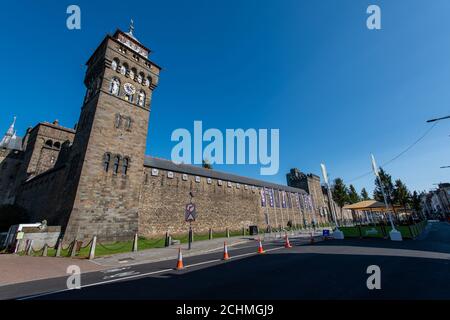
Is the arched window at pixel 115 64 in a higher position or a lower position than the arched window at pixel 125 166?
higher

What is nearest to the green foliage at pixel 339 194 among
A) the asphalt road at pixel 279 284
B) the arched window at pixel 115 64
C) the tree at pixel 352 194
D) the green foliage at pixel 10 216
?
the tree at pixel 352 194

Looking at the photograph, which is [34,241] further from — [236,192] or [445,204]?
[445,204]

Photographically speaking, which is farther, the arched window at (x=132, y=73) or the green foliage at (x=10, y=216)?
the arched window at (x=132, y=73)

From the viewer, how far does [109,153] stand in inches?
709

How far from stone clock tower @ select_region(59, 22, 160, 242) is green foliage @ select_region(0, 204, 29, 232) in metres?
9.37

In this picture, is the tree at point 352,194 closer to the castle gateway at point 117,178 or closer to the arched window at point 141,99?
the castle gateway at point 117,178

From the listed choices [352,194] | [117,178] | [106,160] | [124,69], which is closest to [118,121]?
[106,160]

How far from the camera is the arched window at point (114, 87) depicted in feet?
64.4

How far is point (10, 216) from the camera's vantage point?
20.9m

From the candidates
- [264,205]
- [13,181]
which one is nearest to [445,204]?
[264,205]

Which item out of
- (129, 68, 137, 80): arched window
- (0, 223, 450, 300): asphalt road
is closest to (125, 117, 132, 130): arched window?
(129, 68, 137, 80): arched window

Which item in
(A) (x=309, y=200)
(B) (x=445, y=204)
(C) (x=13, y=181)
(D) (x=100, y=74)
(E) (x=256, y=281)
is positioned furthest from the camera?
(B) (x=445, y=204)

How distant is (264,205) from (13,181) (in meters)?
43.3

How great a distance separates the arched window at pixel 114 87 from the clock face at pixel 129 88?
0.69 m
